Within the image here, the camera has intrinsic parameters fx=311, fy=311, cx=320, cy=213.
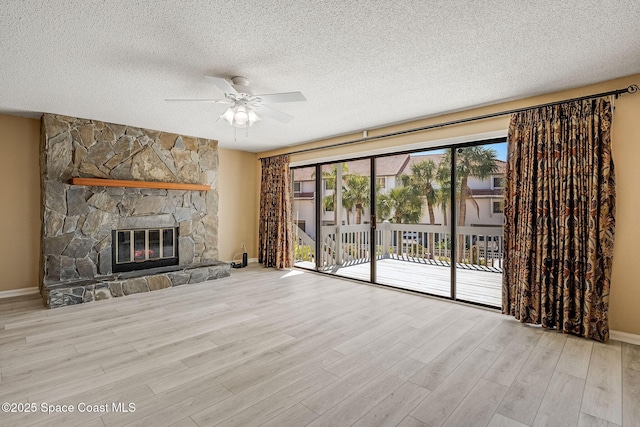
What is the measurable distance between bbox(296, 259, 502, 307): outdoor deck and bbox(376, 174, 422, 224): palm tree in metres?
0.95

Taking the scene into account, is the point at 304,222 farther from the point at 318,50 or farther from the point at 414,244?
the point at 318,50

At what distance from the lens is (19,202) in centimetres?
428

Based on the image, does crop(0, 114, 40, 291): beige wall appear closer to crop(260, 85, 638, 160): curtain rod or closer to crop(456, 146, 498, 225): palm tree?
crop(260, 85, 638, 160): curtain rod

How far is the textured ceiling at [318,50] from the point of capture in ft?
6.33

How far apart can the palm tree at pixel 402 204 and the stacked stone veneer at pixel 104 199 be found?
138 inches

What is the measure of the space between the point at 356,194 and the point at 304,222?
1549mm

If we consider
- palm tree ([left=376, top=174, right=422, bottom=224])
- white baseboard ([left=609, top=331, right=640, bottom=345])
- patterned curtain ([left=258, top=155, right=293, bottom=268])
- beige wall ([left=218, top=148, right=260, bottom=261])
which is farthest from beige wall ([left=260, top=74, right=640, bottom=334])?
beige wall ([left=218, top=148, right=260, bottom=261])

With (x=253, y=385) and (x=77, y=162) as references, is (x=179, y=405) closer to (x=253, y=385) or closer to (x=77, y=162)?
(x=253, y=385)

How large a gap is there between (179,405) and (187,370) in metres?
0.43

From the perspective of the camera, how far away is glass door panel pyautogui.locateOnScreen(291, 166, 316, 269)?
6.64 meters

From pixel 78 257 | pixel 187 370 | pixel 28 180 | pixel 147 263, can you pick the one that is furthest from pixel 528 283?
pixel 28 180

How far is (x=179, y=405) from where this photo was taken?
1.90 meters

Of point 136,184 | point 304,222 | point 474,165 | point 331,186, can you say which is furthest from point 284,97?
point 304,222

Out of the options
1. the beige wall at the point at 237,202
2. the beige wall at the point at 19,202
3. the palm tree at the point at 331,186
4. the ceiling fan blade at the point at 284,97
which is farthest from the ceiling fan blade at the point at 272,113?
the beige wall at the point at 19,202
